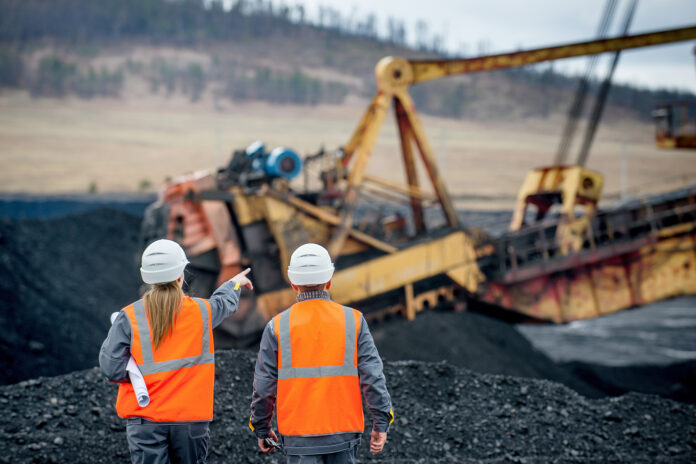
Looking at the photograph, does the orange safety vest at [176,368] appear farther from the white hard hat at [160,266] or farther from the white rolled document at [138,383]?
the white hard hat at [160,266]

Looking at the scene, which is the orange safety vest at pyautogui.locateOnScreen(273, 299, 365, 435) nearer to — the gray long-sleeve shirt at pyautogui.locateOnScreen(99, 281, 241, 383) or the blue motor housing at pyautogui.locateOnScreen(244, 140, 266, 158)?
the gray long-sleeve shirt at pyautogui.locateOnScreen(99, 281, 241, 383)

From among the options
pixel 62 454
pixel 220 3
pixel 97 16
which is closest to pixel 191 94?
pixel 97 16

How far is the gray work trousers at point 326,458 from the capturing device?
8.14 ft

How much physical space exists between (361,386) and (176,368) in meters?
0.78

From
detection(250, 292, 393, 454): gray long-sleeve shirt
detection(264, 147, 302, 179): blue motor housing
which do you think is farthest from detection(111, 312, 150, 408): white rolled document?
detection(264, 147, 302, 179): blue motor housing

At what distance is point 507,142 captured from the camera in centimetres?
5131

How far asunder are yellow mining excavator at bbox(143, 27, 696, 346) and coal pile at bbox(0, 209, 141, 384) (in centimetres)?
191

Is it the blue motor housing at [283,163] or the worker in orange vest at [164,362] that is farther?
the blue motor housing at [283,163]

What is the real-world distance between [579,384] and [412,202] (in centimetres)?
324

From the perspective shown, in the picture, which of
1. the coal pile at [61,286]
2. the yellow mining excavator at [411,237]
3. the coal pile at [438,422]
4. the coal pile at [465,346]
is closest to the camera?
the coal pile at [438,422]

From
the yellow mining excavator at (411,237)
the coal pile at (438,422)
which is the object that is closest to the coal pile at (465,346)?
the yellow mining excavator at (411,237)

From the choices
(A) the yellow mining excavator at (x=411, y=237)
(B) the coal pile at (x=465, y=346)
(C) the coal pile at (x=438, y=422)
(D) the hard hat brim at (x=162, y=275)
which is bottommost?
(B) the coal pile at (x=465, y=346)

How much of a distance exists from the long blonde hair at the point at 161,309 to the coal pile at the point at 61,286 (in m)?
5.28

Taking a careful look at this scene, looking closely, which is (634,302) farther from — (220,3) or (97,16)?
(220,3)
